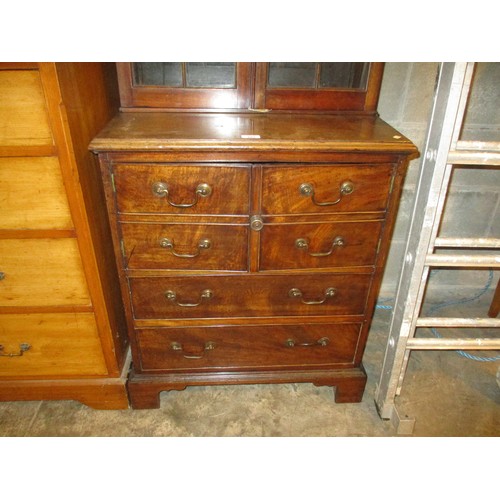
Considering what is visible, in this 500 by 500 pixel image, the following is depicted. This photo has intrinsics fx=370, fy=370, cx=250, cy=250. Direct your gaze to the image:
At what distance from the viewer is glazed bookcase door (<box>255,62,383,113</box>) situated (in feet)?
4.84

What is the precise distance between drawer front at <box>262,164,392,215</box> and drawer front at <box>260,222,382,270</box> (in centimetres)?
7

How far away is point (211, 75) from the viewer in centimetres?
148

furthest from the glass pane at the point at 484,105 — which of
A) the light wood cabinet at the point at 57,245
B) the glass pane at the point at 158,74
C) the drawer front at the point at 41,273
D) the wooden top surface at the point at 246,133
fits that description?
the drawer front at the point at 41,273

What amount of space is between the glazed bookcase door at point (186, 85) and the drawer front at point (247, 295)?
2.29 ft

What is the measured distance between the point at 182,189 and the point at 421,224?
797mm

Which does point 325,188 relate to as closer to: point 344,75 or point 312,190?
point 312,190

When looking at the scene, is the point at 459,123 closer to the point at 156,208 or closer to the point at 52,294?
the point at 156,208

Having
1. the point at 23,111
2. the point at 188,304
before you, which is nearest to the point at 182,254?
the point at 188,304

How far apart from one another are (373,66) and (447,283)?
1502 mm

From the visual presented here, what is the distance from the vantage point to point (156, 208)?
1215 millimetres

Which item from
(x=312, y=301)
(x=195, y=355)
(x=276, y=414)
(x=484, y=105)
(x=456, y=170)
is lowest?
(x=276, y=414)

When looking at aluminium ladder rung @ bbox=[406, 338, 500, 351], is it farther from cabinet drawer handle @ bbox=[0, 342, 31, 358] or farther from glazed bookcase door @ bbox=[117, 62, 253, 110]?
cabinet drawer handle @ bbox=[0, 342, 31, 358]

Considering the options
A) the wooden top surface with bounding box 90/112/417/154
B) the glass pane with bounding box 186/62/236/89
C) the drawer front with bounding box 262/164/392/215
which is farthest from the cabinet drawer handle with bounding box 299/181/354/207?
the glass pane with bounding box 186/62/236/89

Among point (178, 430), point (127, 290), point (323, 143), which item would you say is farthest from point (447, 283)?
point (127, 290)
